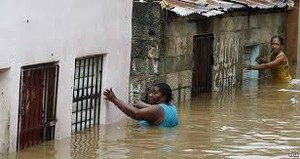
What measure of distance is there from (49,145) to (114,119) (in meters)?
2.02

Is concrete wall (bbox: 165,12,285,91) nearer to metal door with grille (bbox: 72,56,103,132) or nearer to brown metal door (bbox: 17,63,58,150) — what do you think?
metal door with grille (bbox: 72,56,103,132)

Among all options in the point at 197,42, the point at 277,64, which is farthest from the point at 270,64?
the point at 197,42

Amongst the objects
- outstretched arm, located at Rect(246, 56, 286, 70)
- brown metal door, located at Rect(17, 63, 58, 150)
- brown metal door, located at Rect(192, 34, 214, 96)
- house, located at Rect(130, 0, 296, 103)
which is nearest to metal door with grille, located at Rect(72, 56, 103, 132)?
brown metal door, located at Rect(17, 63, 58, 150)

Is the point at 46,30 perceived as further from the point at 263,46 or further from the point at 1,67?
the point at 263,46

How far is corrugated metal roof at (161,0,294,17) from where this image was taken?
41.3 ft

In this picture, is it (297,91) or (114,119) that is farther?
(297,91)

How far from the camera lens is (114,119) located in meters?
11.3

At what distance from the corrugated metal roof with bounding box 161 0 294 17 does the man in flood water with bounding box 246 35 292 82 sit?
87cm

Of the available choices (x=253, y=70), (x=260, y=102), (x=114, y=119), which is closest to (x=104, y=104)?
(x=114, y=119)

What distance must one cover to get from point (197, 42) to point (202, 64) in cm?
53

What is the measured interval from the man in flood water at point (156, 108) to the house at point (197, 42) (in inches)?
46.5

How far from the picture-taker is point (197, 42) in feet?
46.3

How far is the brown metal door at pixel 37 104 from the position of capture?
9016mm

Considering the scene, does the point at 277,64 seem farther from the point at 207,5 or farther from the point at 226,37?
the point at 207,5
